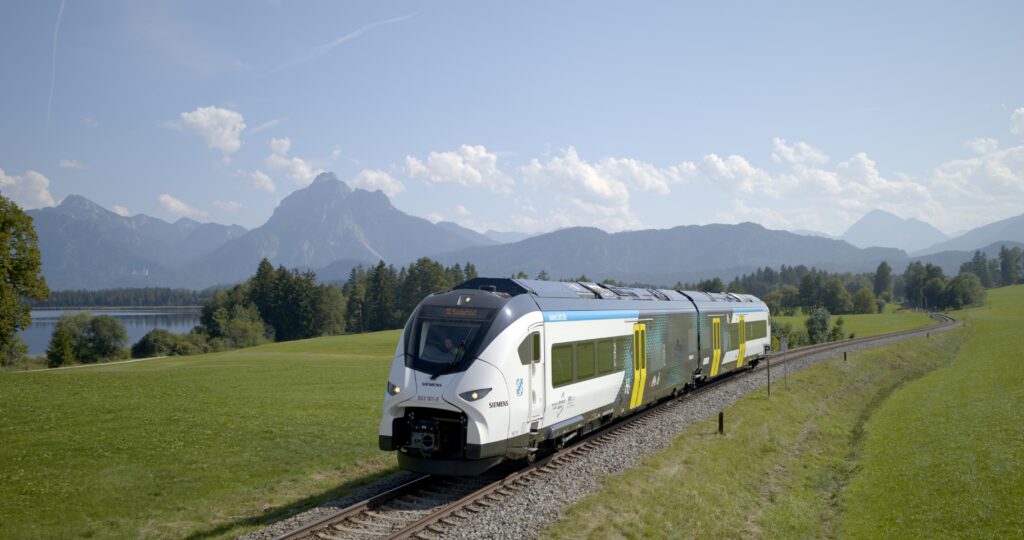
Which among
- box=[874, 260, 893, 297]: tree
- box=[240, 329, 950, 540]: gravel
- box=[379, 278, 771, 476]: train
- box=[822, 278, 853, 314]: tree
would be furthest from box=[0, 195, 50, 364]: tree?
box=[874, 260, 893, 297]: tree

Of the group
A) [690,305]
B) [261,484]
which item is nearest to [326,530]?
[261,484]

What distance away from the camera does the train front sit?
40.7 feet

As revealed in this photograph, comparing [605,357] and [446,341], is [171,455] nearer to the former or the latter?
[446,341]

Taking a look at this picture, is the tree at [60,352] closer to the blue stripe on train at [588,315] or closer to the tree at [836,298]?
the blue stripe on train at [588,315]

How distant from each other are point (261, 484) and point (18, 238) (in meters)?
38.0

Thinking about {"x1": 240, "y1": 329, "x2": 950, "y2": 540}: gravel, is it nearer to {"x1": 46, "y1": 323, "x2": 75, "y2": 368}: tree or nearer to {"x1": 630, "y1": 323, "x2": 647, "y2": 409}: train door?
{"x1": 630, "y1": 323, "x2": 647, "y2": 409}: train door

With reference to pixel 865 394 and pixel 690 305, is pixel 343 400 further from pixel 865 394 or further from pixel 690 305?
pixel 865 394

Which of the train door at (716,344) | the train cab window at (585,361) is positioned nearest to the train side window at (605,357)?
the train cab window at (585,361)

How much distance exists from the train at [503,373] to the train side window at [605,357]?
3 centimetres

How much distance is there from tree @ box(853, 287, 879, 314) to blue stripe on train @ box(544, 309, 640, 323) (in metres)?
148

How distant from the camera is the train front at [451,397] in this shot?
12391mm

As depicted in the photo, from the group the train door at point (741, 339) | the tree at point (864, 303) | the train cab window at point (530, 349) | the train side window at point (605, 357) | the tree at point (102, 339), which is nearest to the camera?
the train cab window at point (530, 349)

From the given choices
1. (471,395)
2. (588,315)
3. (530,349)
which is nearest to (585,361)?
(588,315)

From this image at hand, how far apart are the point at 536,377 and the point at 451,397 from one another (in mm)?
2258
